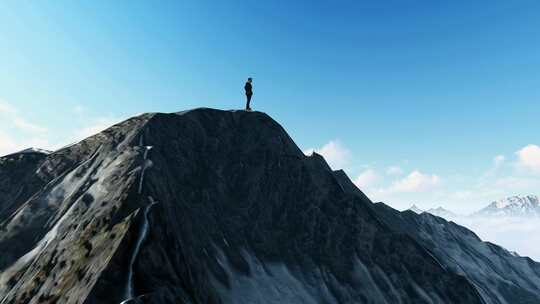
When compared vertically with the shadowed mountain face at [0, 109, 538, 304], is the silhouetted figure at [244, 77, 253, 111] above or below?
above

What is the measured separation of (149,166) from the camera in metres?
51.0

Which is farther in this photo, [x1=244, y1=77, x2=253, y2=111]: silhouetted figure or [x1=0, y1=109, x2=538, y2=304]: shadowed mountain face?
[x1=244, y1=77, x2=253, y2=111]: silhouetted figure

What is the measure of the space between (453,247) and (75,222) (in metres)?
123

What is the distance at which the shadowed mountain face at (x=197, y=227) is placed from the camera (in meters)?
33.2

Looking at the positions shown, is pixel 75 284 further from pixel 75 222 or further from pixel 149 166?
pixel 149 166

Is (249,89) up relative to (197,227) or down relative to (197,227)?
up

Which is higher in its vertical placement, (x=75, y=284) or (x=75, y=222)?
(x=75, y=222)

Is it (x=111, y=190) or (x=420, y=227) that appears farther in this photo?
(x=420, y=227)

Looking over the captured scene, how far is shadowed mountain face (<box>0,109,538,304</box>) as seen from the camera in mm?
33156

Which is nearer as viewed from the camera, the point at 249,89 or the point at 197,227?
the point at 197,227

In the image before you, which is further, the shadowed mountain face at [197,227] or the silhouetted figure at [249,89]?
the silhouetted figure at [249,89]

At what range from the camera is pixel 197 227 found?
5709 cm

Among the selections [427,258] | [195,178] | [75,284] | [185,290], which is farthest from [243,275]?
[427,258]

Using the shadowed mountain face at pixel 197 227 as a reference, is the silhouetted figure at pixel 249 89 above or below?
above
